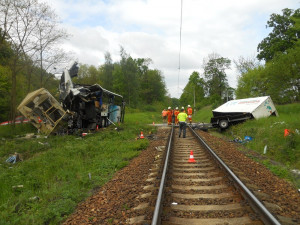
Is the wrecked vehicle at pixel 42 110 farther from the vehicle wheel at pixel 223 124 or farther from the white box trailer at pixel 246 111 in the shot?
the white box trailer at pixel 246 111

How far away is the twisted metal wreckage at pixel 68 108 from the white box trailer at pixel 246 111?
29.3 ft

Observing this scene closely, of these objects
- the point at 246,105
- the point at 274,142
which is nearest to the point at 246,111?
the point at 246,105

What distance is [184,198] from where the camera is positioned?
4574mm

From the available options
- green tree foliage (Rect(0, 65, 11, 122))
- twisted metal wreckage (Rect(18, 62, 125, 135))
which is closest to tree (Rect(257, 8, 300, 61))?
twisted metal wreckage (Rect(18, 62, 125, 135))

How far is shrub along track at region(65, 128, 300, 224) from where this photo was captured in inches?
155

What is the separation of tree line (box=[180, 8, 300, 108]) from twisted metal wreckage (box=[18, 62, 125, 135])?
15453mm

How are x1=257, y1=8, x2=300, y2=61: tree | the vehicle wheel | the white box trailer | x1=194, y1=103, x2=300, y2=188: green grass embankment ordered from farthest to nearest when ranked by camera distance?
x1=257, y1=8, x2=300, y2=61: tree < the vehicle wheel < the white box trailer < x1=194, y1=103, x2=300, y2=188: green grass embankment

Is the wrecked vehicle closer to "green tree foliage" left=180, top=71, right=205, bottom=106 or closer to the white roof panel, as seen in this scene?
the white roof panel

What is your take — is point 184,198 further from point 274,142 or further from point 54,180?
point 274,142

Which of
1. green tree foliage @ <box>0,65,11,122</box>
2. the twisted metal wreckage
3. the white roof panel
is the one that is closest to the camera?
Answer: the twisted metal wreckage

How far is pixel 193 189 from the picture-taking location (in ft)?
16.6

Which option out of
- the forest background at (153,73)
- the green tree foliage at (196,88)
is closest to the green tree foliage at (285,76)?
the forest background at (153,73)

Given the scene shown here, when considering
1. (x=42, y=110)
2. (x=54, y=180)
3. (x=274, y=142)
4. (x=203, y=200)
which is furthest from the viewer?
(x=42, y=110)

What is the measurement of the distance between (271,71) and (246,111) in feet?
24.2
